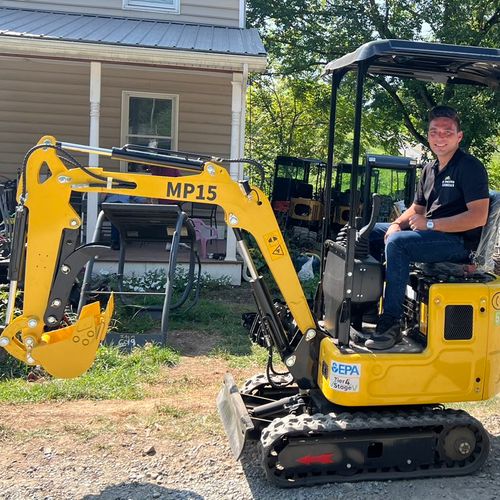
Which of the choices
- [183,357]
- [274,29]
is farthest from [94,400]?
[274,29]

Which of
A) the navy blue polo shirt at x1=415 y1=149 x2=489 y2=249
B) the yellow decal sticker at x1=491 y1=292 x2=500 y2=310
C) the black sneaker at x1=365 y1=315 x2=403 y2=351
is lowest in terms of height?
the black sneaker at x1=365 y1=315 x2=403 y2=351

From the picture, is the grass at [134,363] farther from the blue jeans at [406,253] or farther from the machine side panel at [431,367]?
the blue jeans at [406,253]

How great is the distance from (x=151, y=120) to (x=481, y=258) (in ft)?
30.5

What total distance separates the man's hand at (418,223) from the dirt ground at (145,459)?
156 cm

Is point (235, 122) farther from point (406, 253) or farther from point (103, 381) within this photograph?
point (406, 253)

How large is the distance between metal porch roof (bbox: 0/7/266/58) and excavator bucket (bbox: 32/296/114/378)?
615 cm

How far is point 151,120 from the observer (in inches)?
485

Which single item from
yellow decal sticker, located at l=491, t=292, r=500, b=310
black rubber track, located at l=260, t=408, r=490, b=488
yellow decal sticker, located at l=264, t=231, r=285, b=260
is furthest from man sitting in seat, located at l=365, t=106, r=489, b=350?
yellow decal sticker, located at l=264, t=231, r=285, b=260

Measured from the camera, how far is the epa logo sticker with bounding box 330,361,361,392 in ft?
12.2

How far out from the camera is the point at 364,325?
416cm

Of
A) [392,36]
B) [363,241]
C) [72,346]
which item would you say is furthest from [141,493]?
[392,36]

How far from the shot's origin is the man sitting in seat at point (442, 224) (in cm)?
386

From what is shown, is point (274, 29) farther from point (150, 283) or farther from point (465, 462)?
point (465, 462)

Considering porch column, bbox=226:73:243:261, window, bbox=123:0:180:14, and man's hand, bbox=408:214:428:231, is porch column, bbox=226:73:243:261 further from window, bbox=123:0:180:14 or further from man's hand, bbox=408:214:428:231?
man's hand, bbox=408:214:428:231
